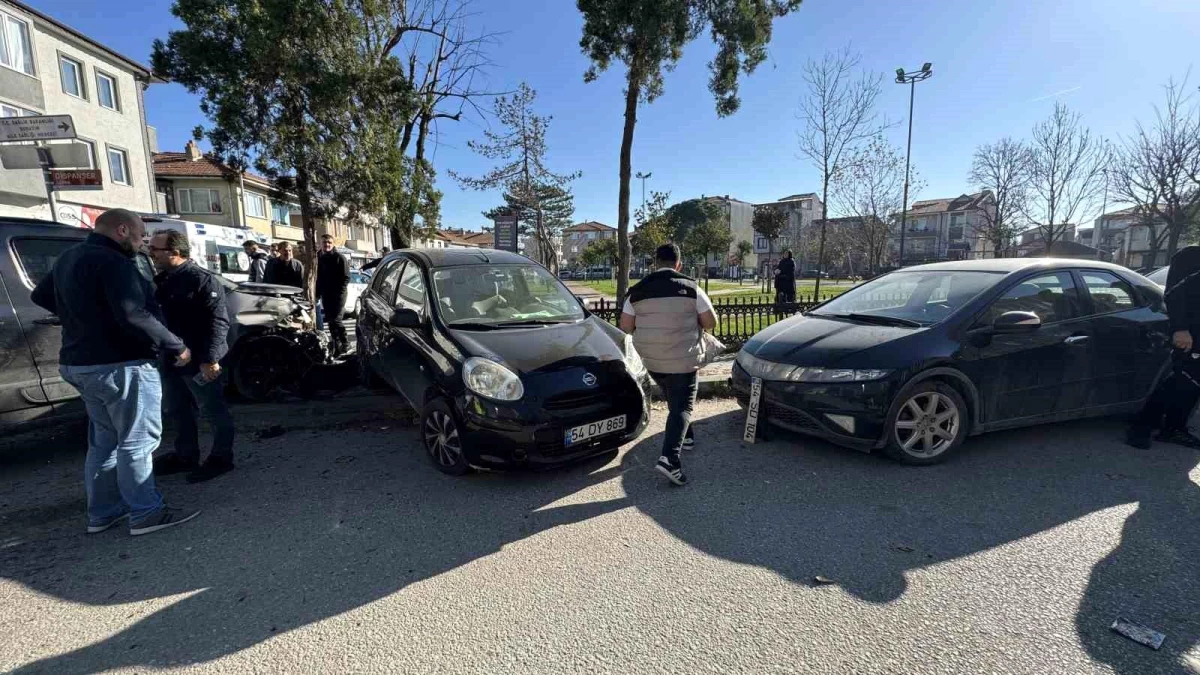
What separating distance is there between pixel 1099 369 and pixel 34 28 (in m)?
29.9

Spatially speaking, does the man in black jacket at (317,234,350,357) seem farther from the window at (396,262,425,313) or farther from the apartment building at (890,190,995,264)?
the apartment building at (890,190,995,264)

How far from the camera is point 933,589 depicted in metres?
2.55

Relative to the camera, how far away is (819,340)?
14.0 ft

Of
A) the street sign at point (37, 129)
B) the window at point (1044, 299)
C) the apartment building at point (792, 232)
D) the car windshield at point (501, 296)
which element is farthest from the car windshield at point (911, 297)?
the apartment building at point (792, 232)

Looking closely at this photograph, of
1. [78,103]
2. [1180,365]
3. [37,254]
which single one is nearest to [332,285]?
[37,254]

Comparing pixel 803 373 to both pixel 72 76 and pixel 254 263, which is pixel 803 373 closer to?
pixel 254 263

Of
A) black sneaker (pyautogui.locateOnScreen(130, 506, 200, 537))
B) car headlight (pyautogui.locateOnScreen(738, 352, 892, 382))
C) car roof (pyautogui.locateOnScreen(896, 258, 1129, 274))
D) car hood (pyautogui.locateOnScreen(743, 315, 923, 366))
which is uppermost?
car roof (pyautogui.locateOnScreen(896, 258, 1129, 274))

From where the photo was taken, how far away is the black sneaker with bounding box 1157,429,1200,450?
4.27m

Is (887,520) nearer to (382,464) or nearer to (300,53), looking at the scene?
(382,464)

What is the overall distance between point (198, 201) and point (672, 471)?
38.0 m

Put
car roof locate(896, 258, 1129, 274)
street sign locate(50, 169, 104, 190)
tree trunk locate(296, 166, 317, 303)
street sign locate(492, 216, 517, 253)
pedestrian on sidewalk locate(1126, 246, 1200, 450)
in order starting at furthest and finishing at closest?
street sign locate(492, 216, 517, 253) < tree trunk locate(296, 166, 317, 303) < street sign locate(50, 169, 104, 190) < car roof locate(896, 258, 1129, 274) < pedestrian on sidewalk locate(1126, 246, 1200, 450)

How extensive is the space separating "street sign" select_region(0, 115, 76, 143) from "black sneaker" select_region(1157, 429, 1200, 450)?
460 inches

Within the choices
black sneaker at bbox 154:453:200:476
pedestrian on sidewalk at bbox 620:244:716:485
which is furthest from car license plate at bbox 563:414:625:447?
black sneaker at bbox 154:453:200:476

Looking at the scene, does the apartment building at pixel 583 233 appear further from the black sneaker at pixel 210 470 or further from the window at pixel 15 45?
the black sneaker at pixel 210 470
